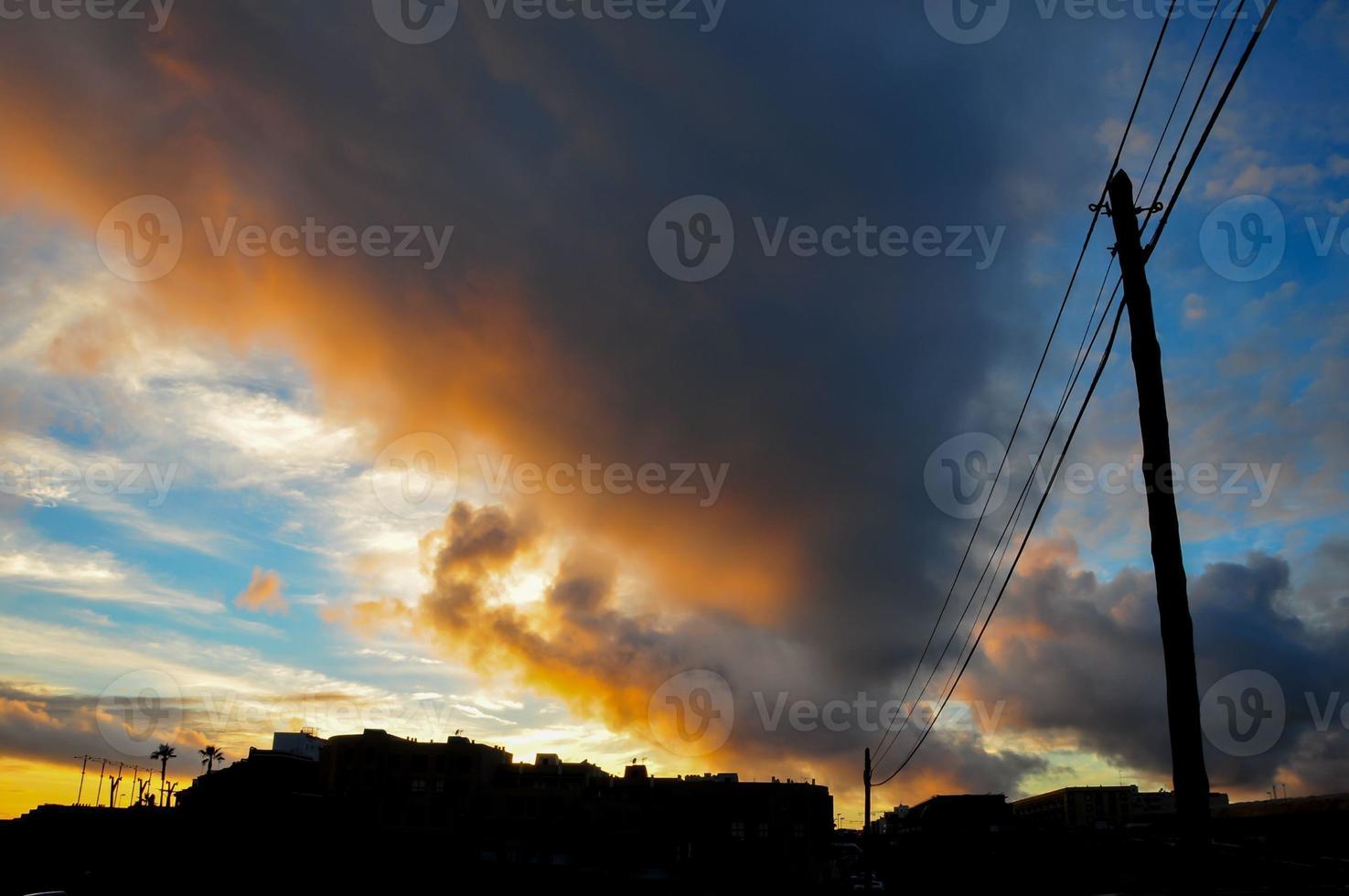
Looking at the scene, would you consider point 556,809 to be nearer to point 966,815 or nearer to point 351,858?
point 351,858

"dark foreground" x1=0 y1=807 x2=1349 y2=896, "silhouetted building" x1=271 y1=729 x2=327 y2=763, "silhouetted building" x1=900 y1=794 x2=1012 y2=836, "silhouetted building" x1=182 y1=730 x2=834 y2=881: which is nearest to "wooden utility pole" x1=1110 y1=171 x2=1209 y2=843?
"dark foreground" x1=0 y1=807 x2=1349 y2=896

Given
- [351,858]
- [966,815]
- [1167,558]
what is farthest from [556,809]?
[1167,558]

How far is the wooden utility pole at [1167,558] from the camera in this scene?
10.8 m

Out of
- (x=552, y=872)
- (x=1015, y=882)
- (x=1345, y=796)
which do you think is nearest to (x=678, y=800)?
(x=552, y=872)

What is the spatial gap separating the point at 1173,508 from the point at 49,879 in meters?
77.6

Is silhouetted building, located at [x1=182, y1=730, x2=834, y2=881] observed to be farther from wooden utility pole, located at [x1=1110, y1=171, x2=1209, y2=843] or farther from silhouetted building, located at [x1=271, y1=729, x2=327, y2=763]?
wooden utility pole, located at [x1=1110, y1=171, x2=1209, y2=843]

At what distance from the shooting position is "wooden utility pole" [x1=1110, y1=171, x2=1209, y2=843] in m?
10.8

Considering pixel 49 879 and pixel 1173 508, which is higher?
pixel 1173 508

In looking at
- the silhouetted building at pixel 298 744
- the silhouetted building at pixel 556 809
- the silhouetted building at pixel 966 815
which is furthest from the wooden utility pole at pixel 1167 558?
the silhouetted building at pixel 298 744

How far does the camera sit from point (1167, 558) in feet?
37.6

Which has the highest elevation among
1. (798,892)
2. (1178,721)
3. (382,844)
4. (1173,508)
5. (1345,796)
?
(1173,508)

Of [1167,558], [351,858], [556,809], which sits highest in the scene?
[1167,558]

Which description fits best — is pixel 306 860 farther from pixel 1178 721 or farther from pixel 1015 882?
pixel 1178 721

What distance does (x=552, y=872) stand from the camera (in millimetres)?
67625
